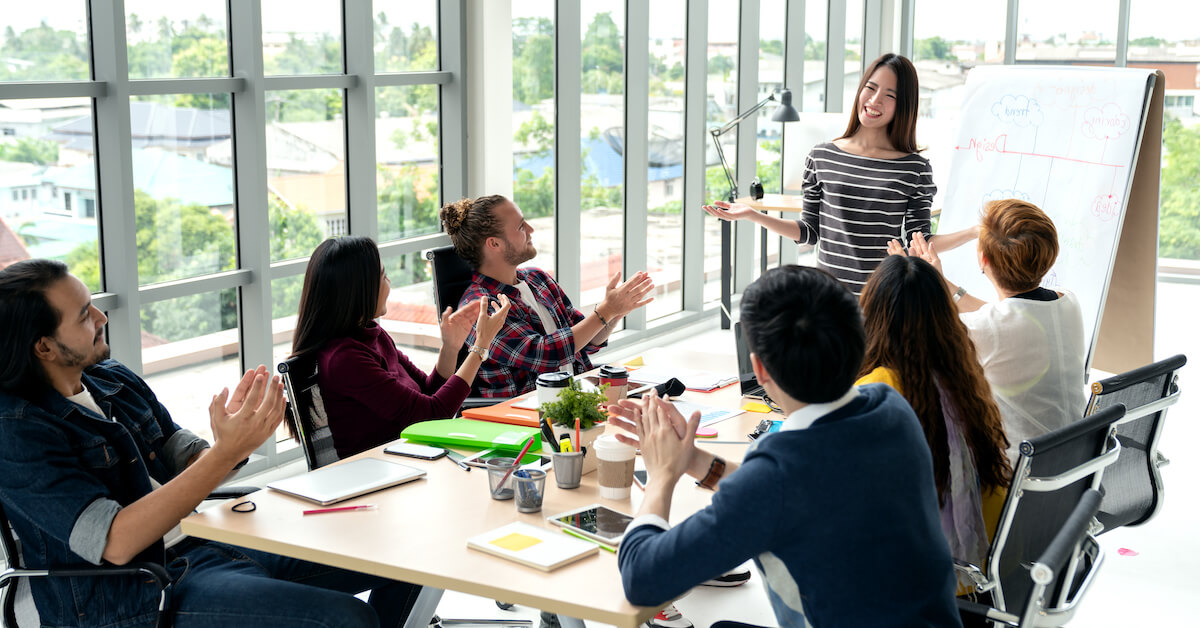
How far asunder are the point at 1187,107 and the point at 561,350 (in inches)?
286

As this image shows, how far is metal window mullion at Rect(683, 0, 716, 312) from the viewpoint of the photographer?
659cm

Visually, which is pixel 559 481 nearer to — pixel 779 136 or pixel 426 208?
pixel 426 208

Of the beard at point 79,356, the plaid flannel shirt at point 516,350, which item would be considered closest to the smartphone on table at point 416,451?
the beard at point 79,356

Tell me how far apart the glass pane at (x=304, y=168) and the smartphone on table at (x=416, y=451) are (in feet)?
6.63

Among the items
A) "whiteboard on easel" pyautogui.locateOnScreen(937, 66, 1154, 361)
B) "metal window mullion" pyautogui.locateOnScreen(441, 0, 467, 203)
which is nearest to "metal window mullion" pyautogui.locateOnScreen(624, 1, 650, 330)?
"metal window mullion" pyautogui.locateOnScreen(441, 0, 467, 203)

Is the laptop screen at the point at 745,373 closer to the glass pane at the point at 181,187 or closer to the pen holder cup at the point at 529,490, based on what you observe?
the pen holder cup at the point at 529,490

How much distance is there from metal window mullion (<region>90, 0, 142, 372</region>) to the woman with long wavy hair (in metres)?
2.60

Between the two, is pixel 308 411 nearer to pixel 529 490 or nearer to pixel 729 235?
pixel 529 490

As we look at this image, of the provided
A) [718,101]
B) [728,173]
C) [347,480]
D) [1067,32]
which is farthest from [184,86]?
[1067,32]

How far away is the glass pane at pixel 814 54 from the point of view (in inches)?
321

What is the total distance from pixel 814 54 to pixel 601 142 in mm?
2963

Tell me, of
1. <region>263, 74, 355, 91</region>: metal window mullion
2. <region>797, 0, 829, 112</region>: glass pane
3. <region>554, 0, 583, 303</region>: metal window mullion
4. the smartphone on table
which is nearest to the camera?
the smartphone on table

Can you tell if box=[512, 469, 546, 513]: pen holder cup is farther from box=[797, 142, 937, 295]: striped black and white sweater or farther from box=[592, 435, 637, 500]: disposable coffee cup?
box=[797, 142, 937, 295]: striped black and white sweater

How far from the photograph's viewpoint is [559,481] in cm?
221
